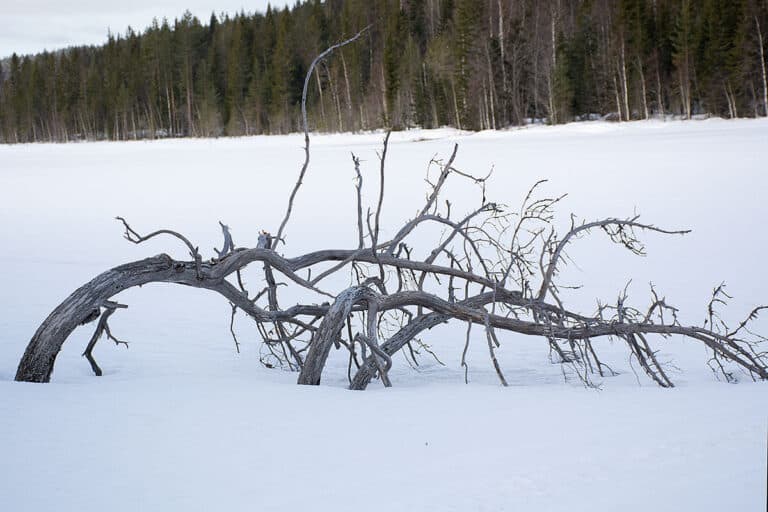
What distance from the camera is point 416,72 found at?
4881 centimetres

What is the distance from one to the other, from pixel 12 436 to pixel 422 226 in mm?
9639

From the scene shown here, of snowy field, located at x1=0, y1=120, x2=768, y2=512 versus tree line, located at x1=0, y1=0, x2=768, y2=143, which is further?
tree line, located at x1=0, y1=0, x2=768, y2=143

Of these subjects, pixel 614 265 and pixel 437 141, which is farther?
pixel 437 141

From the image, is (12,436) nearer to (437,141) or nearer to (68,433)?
(68,433)

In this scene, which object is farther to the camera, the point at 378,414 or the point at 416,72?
the point at 416,72

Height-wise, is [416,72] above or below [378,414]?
above

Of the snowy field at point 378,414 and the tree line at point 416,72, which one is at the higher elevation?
the tree line at point 416,72

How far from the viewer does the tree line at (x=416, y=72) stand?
3753 centimetres

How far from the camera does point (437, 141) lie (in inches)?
1359

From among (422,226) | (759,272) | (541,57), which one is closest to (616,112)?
(541,57)

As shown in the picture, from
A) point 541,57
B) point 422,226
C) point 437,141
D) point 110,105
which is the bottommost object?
point 422,226

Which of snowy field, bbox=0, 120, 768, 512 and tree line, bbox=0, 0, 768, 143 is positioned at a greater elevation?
tree line, bbox=0, 0, 768, 143

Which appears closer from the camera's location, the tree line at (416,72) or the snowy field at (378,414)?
the snowy field at (378,414)

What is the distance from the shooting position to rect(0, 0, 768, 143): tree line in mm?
37531
